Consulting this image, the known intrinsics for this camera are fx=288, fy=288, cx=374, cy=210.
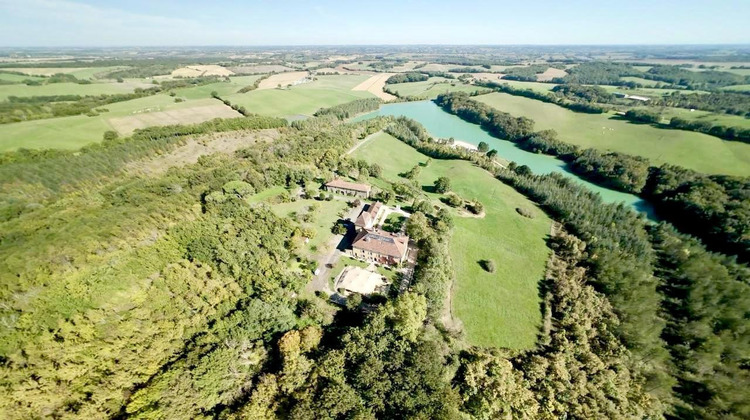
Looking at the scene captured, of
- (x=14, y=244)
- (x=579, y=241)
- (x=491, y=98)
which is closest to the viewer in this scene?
(x=14, y=244)

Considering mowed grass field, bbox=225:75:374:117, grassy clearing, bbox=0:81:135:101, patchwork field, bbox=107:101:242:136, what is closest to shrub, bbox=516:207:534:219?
mowed grass field, bbox=225:75:374:117

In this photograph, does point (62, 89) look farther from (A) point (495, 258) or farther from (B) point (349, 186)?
(A) point (495, 258)

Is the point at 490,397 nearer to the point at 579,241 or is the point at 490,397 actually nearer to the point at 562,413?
the point at 562,413

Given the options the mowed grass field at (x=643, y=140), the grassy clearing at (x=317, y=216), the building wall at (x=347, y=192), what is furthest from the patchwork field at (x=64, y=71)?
the mowed grass field at (x=643, y=140)

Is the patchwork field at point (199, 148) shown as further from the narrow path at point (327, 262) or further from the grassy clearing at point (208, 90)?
the grassy clearing at point (208, 90)

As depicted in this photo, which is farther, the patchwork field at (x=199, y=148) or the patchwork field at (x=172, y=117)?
the patchwork field at (x=172, y=117)

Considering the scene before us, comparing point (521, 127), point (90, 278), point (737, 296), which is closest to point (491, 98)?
point (521, 127)
